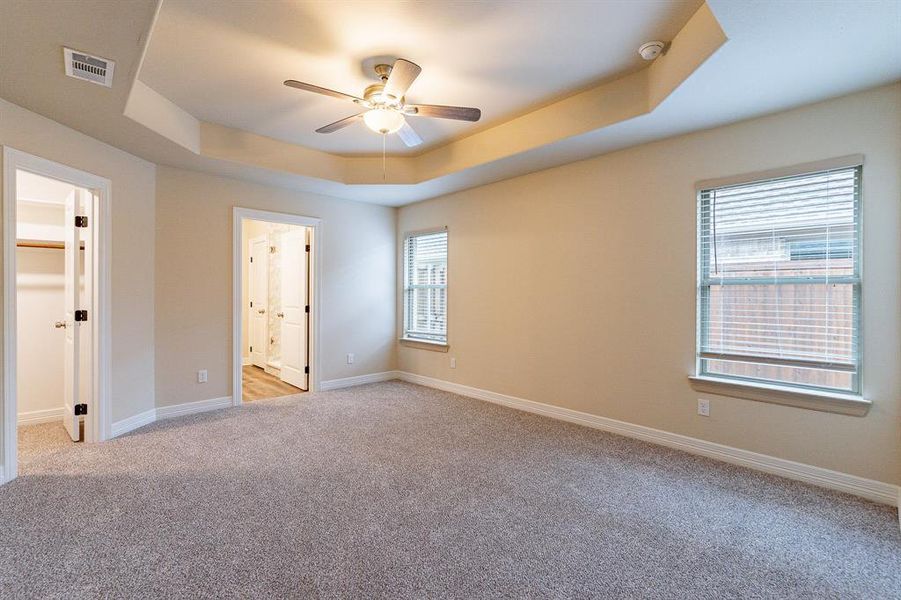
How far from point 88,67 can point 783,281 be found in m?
4.47

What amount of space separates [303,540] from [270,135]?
11.9 ft

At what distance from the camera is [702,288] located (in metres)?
3.18

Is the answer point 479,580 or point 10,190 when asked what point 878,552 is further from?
point 10,190

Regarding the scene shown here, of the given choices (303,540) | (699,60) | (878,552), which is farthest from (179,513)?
(699,60)

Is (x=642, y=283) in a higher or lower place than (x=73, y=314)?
higher

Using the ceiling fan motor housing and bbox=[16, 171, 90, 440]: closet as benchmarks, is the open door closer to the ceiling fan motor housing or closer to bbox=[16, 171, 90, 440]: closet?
bbox=[16, 171, 90, 440]: closet

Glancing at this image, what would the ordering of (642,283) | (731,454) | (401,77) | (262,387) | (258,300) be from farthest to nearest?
(258,300) → (262,387) → (642,283) → (731,454) → (401,77)

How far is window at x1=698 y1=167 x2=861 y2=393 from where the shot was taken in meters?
2.60

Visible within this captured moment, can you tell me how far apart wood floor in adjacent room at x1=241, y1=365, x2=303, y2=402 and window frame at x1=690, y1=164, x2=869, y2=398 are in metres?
4.43

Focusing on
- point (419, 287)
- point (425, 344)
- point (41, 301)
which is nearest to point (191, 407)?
point (41, 301)

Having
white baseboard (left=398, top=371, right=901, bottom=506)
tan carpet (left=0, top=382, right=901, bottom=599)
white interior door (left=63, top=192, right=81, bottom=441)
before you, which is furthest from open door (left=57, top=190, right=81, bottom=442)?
white baseboard (left=398, top=371, right=901, bottom=506)

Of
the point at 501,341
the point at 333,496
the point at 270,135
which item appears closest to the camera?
the point at 333,496

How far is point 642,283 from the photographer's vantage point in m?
3.45

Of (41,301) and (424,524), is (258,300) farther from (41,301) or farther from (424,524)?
(424,524)
